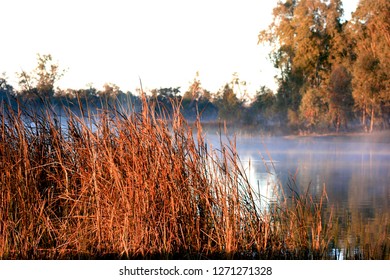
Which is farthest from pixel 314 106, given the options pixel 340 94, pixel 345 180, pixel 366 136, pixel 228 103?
pixel 345 180

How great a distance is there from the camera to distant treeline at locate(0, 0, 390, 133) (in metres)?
25.9

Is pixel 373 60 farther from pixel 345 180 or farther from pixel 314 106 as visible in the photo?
pixel 345 180

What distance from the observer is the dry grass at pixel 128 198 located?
3506 millimetres

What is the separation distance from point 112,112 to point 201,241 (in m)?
0.92

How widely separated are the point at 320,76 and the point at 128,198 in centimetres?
2822

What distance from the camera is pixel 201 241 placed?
11.9 ft

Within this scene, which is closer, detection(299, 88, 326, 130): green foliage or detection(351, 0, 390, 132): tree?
detection(351, 0, 390, 132): tree

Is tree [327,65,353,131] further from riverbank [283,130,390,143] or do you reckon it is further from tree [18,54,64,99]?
tree [18,54,64,99]

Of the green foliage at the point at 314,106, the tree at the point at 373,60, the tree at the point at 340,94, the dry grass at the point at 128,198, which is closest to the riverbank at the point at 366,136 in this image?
the tree at the point at 373,60

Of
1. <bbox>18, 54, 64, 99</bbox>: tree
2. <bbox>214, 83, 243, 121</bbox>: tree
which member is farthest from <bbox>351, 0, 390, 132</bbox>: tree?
<bbox>18, 54, 64, 99</bbox>: tree

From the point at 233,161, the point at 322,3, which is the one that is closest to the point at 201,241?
the point at 233,161

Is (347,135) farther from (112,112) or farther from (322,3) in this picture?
(112,112)

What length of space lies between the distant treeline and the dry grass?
2091 centimetres
